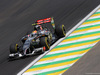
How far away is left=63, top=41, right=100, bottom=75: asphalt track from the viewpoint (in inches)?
419

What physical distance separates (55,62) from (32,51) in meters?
1.86

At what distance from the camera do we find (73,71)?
1128 cm

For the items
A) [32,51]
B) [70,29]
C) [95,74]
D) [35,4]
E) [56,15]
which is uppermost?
[35,4]

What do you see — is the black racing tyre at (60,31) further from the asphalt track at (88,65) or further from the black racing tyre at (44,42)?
the asphalt track at (88,65)

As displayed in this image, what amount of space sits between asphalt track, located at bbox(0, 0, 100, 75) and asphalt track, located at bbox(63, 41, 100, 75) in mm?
3154

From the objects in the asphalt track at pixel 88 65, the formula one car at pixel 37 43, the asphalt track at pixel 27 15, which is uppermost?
the asphalt track at pixel 27 15

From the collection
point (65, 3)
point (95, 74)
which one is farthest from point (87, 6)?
point (95, 74)

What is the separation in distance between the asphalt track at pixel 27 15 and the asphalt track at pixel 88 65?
10.3 feet

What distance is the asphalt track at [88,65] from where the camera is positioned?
10641 millimetres

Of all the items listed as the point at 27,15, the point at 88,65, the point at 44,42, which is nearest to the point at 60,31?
the point at 44,42

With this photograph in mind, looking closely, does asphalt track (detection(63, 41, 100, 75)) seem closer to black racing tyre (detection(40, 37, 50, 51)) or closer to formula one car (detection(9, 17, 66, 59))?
black racing tyre (detection(40, 37, 50, 51))

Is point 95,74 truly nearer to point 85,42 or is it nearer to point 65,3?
point 85,42

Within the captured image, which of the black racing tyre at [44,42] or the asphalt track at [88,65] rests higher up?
the black racing tyre at [44,42]

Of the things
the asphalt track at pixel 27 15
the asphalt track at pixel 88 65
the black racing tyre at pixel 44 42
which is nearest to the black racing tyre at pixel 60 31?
the black racing tyre at pixel 44 42
